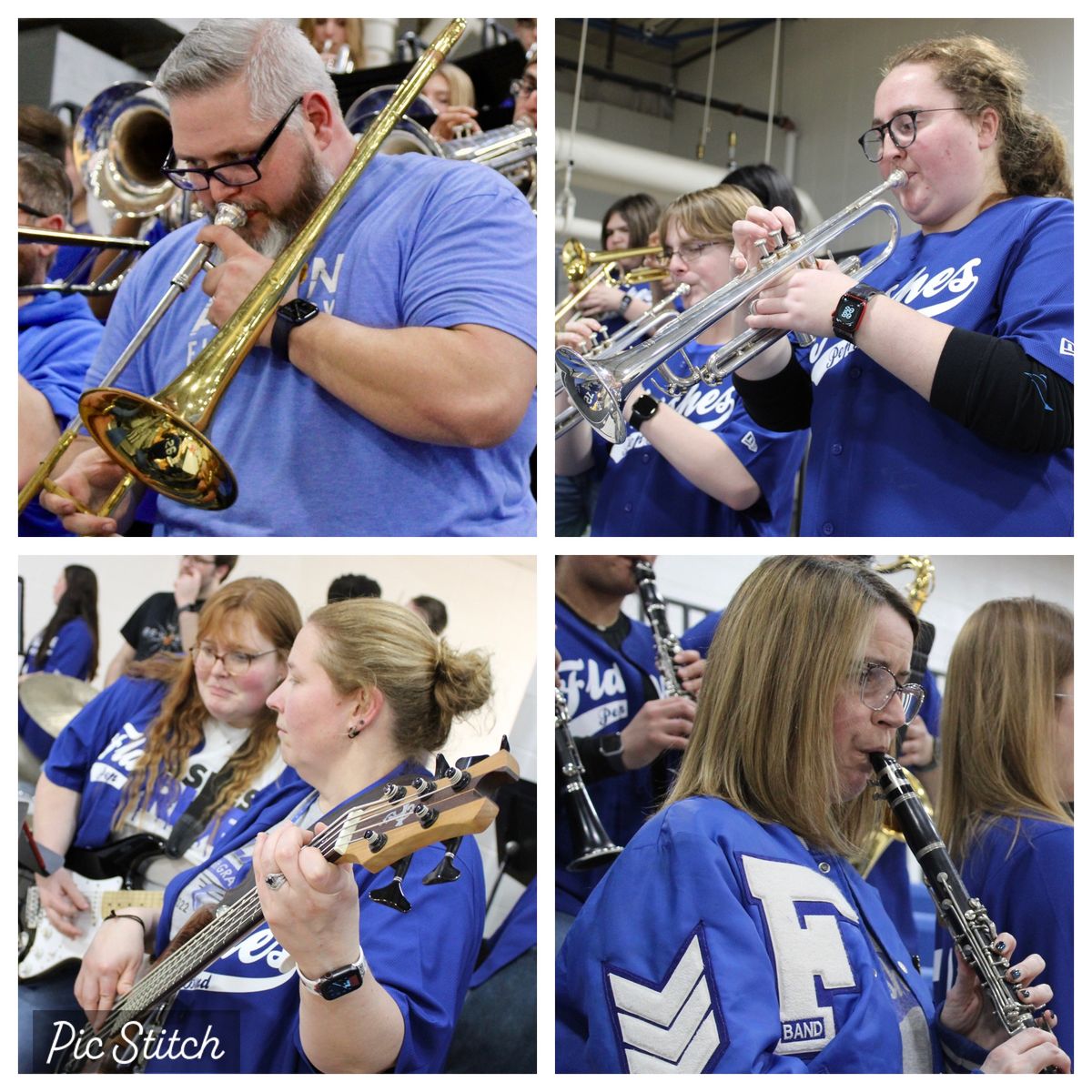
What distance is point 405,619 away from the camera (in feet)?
6.06

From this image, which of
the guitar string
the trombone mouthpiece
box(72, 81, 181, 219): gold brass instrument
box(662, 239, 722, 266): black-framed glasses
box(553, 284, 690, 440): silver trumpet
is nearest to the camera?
the guitar string

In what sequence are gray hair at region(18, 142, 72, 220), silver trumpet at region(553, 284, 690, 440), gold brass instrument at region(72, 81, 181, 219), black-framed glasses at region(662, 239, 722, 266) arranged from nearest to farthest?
silver trumpet at region(553, 284, 690, 440) → black-framed glasses at region(662, 239, 722, 266) → gray hair at region(18, 142, 72, 220) → gold brass instrument at region(72, 81, 181, 219)

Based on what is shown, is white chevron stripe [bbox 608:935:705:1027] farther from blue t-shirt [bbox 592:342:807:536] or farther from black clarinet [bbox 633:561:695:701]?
blue t-shirt [bbox 592:342:807:536]

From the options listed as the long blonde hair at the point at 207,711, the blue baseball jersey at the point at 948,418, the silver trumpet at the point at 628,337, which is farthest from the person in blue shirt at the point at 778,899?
the long blonde hair at the point at 207,711

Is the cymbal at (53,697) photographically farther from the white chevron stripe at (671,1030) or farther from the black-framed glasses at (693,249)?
the black-framed glasses at (693,249)

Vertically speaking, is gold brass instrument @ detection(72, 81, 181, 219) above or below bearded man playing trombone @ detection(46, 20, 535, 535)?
above

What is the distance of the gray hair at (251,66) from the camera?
182cm

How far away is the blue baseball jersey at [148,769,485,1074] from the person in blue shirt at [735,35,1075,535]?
0.70 meters

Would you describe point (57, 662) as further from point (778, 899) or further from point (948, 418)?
point (948, 418)

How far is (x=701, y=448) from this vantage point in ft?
6.64

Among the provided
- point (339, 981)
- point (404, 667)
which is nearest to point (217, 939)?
point (339, 981)

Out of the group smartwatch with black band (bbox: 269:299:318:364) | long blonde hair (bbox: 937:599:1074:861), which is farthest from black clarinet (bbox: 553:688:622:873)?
smartwatch with black band (bbox: 269:299:318:364)

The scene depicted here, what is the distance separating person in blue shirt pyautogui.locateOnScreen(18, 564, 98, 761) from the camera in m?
1.91

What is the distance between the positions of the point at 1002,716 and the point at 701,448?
57cm
